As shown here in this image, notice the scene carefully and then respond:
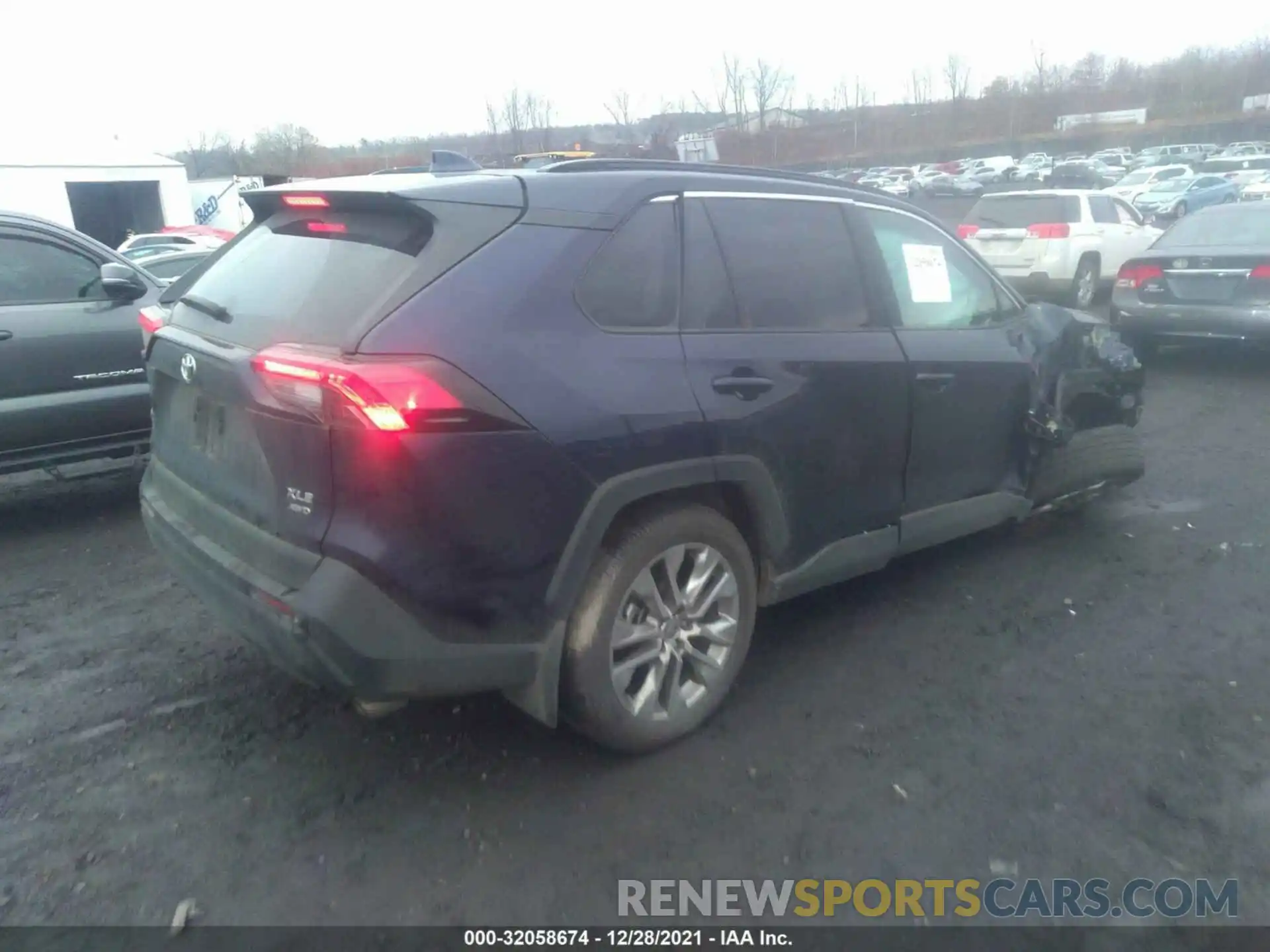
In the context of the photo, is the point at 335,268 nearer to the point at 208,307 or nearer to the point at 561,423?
the point at 208,307

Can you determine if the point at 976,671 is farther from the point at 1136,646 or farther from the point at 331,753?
the point at 331,753

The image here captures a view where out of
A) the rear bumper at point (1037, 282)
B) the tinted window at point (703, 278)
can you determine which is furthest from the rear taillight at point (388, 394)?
the rear bumper at point (1037, 282)

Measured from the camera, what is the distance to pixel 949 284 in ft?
14.7

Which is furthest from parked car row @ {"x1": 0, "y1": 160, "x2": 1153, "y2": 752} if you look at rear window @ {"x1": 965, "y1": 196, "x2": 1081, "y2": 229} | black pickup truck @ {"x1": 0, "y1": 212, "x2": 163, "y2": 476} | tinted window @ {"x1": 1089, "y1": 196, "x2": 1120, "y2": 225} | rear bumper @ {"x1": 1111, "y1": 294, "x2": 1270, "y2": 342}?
tinted window @ {"x1": 1089, "y1": 196, "x2": 1120, "y2": 225}

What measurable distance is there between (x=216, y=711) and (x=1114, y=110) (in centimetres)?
8013

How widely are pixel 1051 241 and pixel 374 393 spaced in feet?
39.0

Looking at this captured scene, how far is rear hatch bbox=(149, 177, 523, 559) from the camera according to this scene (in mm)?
2721

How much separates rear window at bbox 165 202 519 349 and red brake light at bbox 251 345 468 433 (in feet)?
0.52

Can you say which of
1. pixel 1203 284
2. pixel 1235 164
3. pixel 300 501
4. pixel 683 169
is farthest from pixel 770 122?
pixel 300 501

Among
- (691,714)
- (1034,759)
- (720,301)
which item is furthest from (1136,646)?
(720,301)

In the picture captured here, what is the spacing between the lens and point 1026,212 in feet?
42.6

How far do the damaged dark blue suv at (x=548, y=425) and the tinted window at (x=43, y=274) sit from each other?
2434mm

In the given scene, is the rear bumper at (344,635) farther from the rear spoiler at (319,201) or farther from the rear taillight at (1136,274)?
the rear taillight at (1136,274)

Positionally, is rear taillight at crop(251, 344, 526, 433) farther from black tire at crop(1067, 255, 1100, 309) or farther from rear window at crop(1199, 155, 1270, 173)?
rear window at crop(1199, 155, 1270, 173)
